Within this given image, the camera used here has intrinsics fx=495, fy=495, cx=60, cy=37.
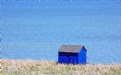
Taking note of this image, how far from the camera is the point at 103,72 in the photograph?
57.1ft

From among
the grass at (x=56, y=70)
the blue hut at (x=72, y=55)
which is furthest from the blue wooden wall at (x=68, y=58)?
the grass at (x=56, y=70)

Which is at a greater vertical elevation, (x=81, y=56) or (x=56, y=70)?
(x=56, y=70)

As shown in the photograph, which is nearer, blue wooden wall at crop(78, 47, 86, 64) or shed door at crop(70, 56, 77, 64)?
shed door at crop(70, 56, 77, 64)

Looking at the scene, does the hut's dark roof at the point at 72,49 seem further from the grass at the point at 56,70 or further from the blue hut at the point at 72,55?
the grass at the point at 56,70

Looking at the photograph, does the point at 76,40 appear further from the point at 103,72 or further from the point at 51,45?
the point at 103,72

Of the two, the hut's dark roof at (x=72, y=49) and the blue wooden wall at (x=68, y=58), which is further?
the hut's dark roof at (x=72, y=49)

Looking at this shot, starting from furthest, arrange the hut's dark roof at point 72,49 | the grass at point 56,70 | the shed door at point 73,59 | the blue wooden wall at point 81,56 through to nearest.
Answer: the hut's dark roof at point 72,49
the blue wooden wall at point 81,56
the shed door at point 73,59
the grass at point 56,70

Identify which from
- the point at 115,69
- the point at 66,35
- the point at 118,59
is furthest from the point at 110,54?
the point at 66,35

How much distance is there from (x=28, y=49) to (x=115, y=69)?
1699cm

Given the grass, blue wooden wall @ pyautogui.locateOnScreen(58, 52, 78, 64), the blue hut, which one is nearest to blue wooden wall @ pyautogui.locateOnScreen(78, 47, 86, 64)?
the blue hut

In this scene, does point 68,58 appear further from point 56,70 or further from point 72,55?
point 56,70

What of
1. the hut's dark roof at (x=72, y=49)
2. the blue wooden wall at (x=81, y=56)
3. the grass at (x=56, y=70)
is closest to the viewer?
the grass at (x=56, y=70)

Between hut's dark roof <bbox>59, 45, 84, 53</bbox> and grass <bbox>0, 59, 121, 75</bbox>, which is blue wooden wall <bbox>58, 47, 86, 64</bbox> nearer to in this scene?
hut's dark roof <bbox>59, 45, 84, 53</bbox>

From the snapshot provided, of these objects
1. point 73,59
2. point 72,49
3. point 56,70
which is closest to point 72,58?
point 73,59
